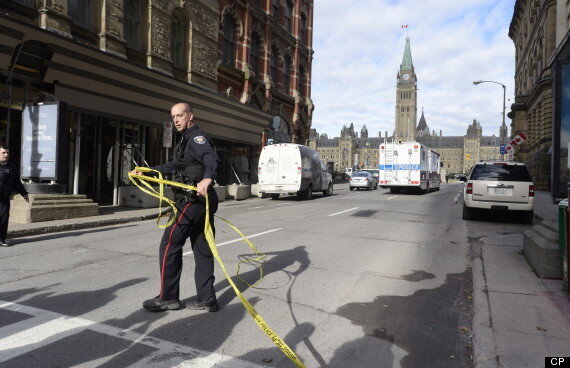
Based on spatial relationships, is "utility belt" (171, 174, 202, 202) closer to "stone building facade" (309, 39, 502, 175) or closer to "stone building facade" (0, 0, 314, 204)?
"stone building facade" (0, 0, 314, 204)

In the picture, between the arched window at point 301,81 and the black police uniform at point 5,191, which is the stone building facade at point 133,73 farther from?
the arched window at point 301,81

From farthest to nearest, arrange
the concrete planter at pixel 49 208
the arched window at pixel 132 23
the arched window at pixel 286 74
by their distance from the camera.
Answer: the arched window at pixel 286 74 < the arched window at pixel 132 23 < the concrete planter at pixel 49 208

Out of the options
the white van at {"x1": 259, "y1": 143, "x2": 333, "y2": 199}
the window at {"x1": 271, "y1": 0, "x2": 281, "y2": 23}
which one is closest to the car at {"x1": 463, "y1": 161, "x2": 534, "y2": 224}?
the white van at {"x1": 259, "y1": 143, "x2": 333, "y2": 199}

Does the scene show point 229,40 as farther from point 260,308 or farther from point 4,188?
point 260,308

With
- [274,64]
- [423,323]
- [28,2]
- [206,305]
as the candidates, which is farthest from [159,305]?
[274,64]

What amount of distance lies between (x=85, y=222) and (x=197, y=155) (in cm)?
748

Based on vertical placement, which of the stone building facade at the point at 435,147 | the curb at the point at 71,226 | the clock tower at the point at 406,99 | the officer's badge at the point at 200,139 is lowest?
the curb at the point at 71,226

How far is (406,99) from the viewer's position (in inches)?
6959

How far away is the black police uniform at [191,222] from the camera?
409cm

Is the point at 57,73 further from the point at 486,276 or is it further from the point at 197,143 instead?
the point at 486,276

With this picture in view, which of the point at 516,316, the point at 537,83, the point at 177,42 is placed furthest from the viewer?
the point at 537,83

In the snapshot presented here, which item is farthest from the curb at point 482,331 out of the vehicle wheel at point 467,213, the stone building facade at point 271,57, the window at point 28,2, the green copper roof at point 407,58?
the green copper roof at point 407,58

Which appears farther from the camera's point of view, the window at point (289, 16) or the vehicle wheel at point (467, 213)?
the window at point (289, 16)

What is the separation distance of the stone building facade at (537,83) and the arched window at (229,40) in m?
17.5
